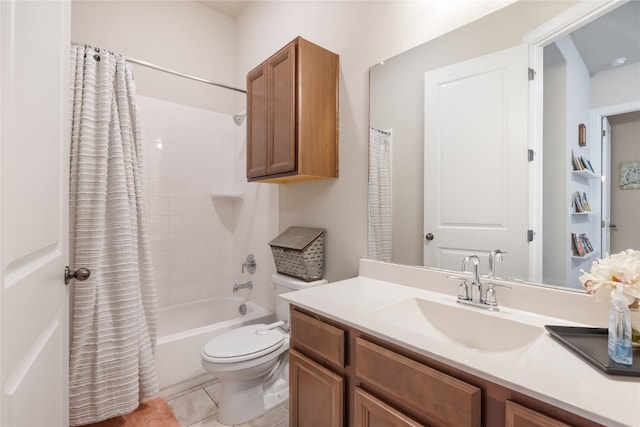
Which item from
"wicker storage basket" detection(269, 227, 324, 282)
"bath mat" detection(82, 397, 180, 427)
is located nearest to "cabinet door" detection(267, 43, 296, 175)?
"wicker storage basket" detection(269, 227, 324, 282)

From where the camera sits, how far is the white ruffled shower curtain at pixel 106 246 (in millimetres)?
1509

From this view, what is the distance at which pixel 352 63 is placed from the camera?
169 centimetres

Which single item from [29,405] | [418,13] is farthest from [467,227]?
[29,405]

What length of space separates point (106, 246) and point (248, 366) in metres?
0.98

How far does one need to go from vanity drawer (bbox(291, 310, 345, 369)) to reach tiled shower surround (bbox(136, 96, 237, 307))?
5.40ft

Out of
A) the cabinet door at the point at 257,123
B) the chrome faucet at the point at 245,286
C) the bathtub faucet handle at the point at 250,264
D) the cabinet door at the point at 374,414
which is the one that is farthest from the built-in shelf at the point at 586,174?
the chrome faucet at the point at 245,286

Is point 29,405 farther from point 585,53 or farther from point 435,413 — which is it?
point 585,53

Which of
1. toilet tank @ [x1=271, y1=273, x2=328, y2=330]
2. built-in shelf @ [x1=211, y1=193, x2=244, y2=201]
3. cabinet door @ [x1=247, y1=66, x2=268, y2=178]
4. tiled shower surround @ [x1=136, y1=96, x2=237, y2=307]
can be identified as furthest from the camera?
built-in shelf @ [x1=211, y1=193, x2=244, y2=201]

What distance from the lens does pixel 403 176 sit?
1490 mm

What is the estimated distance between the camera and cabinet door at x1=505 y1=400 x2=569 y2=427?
1.95 ft

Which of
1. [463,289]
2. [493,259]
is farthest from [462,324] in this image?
[493,259]

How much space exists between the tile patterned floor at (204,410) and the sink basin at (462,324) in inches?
40.9

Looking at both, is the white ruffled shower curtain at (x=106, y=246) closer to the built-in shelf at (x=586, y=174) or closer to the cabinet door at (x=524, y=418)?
the cabinet door at (x=524, y=418)

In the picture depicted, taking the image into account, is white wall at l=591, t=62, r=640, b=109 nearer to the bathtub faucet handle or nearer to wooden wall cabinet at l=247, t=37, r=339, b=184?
wooden wall cabinet at l=247, t=37, r=339, b=184
